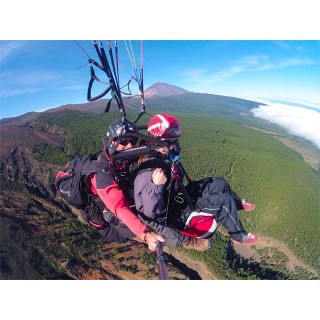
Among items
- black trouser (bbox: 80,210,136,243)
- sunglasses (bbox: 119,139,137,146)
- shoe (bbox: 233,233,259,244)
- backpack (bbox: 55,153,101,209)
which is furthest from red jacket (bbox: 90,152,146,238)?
shoe (bbox: 233,233,259,244)

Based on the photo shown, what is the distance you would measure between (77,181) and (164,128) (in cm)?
70

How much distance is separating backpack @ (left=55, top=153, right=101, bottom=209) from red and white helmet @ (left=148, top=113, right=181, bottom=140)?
1.57ft

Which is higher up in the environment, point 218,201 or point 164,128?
point 164,128

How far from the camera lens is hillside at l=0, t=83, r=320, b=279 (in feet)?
36.0

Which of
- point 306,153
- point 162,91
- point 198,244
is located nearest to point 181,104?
point 162,91

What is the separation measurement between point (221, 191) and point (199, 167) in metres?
24.2

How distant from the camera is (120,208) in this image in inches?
61.3

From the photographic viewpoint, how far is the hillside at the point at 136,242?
10977mm

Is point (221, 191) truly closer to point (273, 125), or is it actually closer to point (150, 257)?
point (150, 257)

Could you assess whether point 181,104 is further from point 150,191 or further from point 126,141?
point 150,191

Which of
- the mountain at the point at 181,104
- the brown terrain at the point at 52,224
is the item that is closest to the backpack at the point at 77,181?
the brown terrain at the point at 52,224

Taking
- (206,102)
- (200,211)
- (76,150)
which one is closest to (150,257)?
(200,211)

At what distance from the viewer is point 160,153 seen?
155cm

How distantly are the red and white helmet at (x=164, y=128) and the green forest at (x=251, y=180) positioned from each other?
51.3ft
